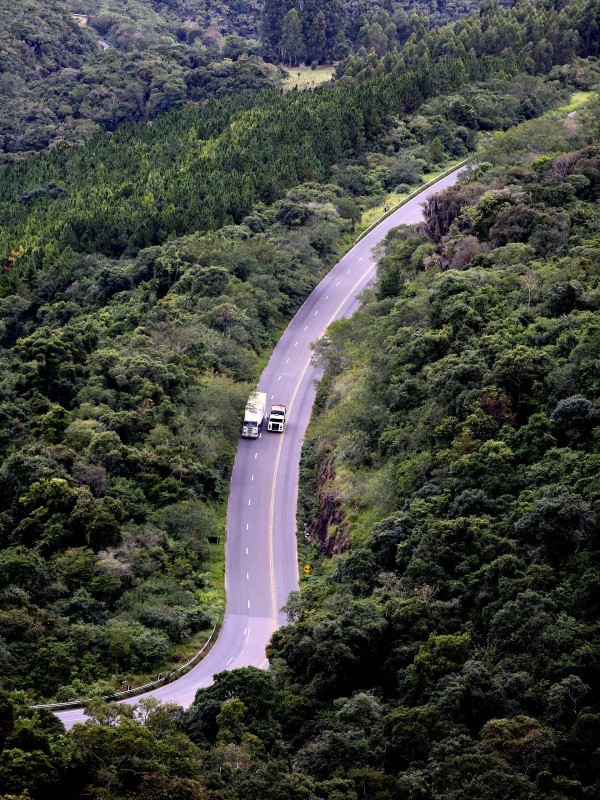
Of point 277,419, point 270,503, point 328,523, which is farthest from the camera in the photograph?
point 277,419

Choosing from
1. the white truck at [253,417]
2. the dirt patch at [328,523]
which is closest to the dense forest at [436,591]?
the dirt patch at [328,523]

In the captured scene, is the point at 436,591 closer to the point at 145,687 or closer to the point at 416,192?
the point at 145,687

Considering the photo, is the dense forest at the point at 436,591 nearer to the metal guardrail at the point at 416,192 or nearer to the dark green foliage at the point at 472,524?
the dark green foliage at the point at 472,524

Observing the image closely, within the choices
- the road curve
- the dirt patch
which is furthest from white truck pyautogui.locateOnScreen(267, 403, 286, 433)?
the dirt patch

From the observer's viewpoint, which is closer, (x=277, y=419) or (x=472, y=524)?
(x=472, y=524)

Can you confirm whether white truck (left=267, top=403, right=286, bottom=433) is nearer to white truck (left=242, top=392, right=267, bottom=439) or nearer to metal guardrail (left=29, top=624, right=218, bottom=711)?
white truck (left=242, top=392, right=267, bottom=439)

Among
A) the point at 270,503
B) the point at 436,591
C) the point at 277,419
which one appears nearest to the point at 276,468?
the point at 270,503
